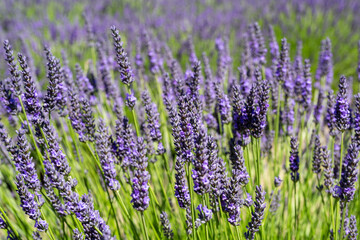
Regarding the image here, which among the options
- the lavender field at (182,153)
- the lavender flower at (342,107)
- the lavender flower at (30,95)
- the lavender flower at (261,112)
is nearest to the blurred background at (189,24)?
the lavender field at (182,153)

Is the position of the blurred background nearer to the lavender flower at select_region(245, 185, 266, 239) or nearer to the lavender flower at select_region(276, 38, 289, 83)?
the lavender flower at select_region(276, 38, 289, 83)

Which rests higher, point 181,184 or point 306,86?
point 306,86

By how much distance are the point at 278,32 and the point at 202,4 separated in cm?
467

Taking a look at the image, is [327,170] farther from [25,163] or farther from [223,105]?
[25,163]

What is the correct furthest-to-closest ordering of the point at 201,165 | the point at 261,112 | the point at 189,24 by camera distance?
1. the point at 189,24
2. the point at 261,112
3. the point at 201,165

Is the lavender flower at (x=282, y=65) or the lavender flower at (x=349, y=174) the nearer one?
the lavender flower at (x=349, y=174)

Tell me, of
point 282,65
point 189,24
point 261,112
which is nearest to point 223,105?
point 261,112

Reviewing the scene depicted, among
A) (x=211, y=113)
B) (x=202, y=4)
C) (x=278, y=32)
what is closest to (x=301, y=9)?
(x=278, y=32)

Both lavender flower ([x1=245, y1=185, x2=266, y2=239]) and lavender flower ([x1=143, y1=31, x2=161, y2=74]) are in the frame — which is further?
lavender flower ([x1=143, y1=31, x2=161, y2=74])

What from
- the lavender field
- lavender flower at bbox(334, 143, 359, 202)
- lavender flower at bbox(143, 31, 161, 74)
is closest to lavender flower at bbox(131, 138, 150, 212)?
the lavender field

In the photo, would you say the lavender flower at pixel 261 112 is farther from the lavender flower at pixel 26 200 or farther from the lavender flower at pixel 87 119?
the lavender flower at pixel 26 200

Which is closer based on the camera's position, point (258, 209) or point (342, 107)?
point (258, 209)

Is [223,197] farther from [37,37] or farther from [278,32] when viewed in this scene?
[37,37]

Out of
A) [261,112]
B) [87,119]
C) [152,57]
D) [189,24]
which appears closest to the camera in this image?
[261,112]
